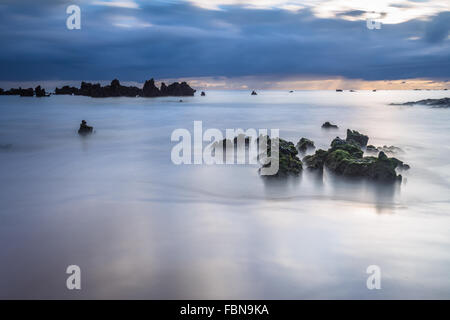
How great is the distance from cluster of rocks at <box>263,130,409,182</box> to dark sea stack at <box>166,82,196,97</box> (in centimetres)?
9137

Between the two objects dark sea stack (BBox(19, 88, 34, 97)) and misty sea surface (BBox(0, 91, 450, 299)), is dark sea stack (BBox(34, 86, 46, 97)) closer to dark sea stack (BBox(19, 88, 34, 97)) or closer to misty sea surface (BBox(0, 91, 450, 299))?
dark sea stack (BBox(19, 88, 34, 97))

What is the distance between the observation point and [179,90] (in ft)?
342

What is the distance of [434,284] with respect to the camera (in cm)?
523

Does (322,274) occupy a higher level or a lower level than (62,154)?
lower

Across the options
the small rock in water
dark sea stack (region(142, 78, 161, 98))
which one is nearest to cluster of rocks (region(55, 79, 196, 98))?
dark sea stack (region(142, 78, 161, 98))

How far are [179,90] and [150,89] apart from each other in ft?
44.6

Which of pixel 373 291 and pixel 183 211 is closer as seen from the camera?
pixel 373 291

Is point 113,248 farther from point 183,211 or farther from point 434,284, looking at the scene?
point 434,284

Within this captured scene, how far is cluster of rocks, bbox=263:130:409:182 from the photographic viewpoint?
33.3ft

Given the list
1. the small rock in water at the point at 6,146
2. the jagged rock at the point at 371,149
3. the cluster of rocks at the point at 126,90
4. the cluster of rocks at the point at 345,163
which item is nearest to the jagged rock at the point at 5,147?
the small rock in water at the point at 6,146

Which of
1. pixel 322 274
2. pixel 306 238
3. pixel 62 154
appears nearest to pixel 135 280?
pixel 322 274

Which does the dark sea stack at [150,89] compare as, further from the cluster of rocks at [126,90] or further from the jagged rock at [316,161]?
the jagged rock at [316,161]

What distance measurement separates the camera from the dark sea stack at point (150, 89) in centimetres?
9212

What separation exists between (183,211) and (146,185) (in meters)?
2.75
